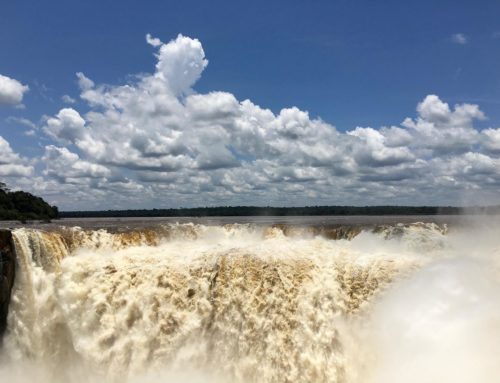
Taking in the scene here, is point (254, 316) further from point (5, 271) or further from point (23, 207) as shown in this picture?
point (23, 207)

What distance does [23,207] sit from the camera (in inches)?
2274

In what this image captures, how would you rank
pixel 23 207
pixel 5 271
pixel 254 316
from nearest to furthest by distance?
1. pixel 254 316
2. pixel 5 271
3. pixel 23 207

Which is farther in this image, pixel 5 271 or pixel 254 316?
pixel 5 271

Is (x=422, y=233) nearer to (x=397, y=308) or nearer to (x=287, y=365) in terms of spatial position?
(x=397, y=308)

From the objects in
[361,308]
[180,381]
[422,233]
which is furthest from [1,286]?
[422,233]

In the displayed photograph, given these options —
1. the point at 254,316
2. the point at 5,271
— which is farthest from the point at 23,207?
the point at 254,316

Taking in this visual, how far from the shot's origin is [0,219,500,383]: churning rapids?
45.2ft

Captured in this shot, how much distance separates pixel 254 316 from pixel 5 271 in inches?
333

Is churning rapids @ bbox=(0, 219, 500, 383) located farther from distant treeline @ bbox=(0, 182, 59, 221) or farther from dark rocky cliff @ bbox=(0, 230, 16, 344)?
distant treeline @ bbox=(0, 182, 59, 221)

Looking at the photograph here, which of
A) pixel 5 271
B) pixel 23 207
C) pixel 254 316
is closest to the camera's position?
pixel 254 316

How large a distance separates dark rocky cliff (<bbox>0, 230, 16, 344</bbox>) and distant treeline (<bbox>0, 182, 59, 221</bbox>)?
40139 millimetres

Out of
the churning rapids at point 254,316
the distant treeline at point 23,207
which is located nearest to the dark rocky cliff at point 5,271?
the churning rapids at point 254,316

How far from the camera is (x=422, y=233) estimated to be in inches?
815

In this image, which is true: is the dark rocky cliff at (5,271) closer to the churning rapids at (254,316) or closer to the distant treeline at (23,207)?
the churning rapids at (254,316)
